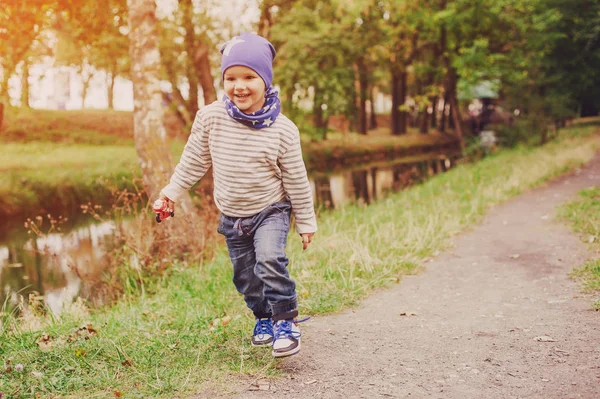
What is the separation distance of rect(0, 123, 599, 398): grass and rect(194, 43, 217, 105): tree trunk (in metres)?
10.2

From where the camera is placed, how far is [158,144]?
7832 mm

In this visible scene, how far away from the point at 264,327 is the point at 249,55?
1.77 m

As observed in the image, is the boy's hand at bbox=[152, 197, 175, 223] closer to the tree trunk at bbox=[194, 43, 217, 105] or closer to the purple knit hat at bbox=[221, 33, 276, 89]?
the purple knit hat at bbox=[221, 33, 276, 89]

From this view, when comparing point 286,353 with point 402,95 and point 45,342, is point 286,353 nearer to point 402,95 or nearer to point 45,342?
point 45,342

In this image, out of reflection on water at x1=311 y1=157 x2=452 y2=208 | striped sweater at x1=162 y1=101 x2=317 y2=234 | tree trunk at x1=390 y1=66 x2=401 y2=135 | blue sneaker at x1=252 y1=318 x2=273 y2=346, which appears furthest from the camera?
tree trunk at x1=390 y1=66 x2=401 y2=135

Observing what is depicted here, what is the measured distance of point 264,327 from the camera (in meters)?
3.83

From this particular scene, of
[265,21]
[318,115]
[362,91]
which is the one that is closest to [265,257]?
[265,21]

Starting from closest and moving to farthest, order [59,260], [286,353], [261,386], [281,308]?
[261,386]
[286,353]
[281,308]
[59,260]

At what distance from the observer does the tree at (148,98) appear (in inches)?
304

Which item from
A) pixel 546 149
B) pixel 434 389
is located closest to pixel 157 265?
pixel 434 389

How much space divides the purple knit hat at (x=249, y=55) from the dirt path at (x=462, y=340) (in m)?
1.79

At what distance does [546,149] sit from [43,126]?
721 inches

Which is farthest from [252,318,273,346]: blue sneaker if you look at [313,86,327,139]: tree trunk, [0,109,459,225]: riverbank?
[313,86,327,139]: tree trunk

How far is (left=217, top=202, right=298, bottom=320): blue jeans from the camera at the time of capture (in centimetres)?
344
